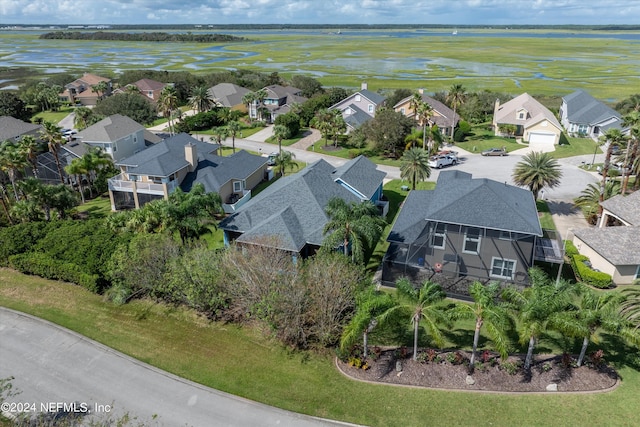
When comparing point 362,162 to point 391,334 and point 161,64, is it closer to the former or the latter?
point 391,334

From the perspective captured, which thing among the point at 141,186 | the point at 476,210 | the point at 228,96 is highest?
the point at 228,96

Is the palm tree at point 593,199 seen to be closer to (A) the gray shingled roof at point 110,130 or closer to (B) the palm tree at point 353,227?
(B) the palm tree at point 353,227

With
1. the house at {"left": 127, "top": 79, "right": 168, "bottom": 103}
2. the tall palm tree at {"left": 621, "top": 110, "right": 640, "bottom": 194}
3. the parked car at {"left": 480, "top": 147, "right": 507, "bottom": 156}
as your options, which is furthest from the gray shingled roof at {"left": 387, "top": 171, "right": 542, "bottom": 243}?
the house at {"left": 127, "top": 79, "right": 168, "bottom": 103}

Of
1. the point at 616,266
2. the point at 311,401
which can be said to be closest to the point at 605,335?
the point at 616,266

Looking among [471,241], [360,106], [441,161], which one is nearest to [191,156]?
[471,241]

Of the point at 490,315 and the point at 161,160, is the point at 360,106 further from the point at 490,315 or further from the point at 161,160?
the point at 490,315

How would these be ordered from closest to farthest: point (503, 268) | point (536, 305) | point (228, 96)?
1. point (536, 305)
2. point (503, 268)
3. point (228, 96)
